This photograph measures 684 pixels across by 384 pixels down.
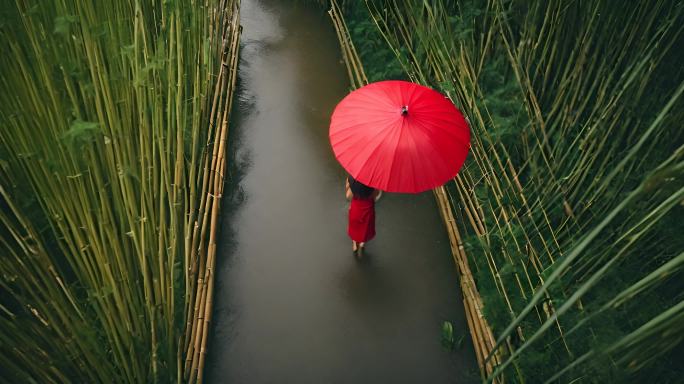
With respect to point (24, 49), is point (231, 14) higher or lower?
lower

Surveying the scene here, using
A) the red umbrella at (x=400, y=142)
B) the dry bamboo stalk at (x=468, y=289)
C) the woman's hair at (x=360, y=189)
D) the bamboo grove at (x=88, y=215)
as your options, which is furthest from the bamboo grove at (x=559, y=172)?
the bamboo grove at (x=88, y=215)

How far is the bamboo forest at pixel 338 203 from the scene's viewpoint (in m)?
1.74

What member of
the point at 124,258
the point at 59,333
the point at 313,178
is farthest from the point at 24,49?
the point at 313,178

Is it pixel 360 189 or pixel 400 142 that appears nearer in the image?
pixel 400 142

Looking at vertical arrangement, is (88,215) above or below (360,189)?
above

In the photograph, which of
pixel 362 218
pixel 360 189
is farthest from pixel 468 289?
pixel 360 189

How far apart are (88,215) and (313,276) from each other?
1189 millimetres

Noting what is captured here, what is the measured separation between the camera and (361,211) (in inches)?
94.1

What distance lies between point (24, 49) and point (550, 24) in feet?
8.14

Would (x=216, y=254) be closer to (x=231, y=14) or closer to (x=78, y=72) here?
(x=78, y=72)

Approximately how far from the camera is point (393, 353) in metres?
2.35

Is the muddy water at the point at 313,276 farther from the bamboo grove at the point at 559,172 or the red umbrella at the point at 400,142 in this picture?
the red umbrella at the point at 400,142

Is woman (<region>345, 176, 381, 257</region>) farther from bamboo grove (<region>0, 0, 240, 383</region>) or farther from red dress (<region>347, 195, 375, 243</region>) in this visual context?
bamboo grove (<region>0, 0, 240, 383</region>)

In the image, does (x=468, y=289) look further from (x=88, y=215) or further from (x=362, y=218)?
(x=88, y=215)
